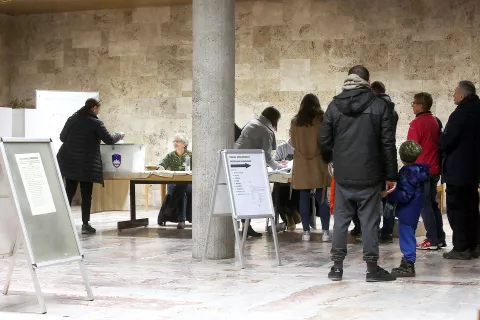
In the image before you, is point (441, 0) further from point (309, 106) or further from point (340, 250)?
point (340, 250)

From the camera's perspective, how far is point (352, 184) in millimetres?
7004

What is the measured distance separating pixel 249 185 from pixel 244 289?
1.71m

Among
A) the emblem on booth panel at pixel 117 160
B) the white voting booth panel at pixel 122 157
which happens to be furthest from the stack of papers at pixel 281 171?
the emblem on booth panel at pixel 117 160

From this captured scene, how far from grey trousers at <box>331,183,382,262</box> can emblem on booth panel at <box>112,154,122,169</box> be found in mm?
4702

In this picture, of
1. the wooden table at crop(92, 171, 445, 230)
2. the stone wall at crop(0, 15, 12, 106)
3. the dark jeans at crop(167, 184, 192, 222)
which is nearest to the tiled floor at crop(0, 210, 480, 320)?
the wooden table at crop(92, 171, 445, 230)

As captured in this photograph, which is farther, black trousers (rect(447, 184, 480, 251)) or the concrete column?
black trousers (rect(447, 184, 480, 251))

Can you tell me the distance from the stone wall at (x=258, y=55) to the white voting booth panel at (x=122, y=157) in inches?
177

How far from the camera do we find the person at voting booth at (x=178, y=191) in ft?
38.4

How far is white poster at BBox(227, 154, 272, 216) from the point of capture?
812cm

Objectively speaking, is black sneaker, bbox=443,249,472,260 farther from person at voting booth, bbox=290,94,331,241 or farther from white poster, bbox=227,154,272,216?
person at voting booth, bbox=290,94,331,241

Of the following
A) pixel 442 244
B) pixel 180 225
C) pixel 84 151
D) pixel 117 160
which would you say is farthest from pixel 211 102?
pixel 180 225

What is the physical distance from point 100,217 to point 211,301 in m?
8.15

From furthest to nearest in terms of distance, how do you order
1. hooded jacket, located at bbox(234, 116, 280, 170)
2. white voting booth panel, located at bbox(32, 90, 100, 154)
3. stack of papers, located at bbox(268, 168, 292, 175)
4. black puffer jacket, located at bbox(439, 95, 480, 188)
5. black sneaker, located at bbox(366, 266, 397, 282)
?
white voting booth panel, located at bbox(32, 90, 100, 154) → stack of papers, located at bbox(268, 168, 292, 175) → hooded jacket, located at bbox(234, 116, 280, 170) → black puffer jacket, located at bbox(439, 95, 480, 188) → black sneaker, located at bbox(366, 266, 397, 282)

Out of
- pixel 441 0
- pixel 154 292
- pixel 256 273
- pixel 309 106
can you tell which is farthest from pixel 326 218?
pixel 441 0
